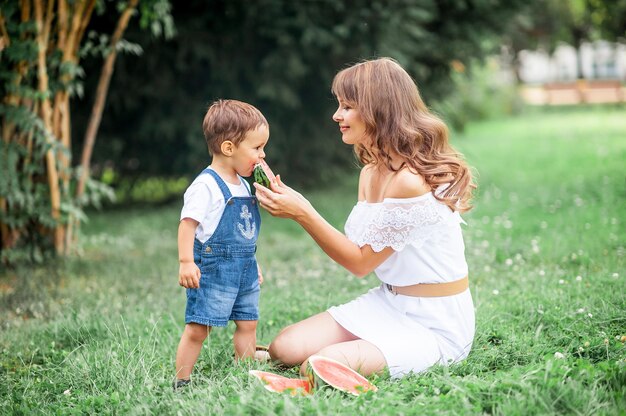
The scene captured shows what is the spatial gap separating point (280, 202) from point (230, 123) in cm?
42

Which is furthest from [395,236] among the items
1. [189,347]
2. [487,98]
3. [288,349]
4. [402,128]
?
[487,98]

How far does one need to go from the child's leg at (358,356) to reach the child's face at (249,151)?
0.88 m

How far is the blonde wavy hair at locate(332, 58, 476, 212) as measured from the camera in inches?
122

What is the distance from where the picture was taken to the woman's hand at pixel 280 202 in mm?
2963

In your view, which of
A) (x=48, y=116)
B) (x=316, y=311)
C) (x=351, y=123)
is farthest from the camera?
(x=48, y=116)

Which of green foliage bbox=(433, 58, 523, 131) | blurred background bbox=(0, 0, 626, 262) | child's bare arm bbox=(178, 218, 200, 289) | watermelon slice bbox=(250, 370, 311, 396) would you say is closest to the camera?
watermelon slice bbox=(250, 370, 311, 396)

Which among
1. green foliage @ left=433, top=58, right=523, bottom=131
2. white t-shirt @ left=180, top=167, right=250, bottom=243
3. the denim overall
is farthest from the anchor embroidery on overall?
green foliage @ left=433, top=58, right=523, bottom=131

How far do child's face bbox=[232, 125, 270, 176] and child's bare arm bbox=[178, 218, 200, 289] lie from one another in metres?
0.34

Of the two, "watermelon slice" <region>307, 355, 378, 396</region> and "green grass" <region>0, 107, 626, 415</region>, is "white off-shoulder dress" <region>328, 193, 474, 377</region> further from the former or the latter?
"watermelon slice" <region>307, 355, 378, 396</region>

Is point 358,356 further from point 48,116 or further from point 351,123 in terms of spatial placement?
point 48,116

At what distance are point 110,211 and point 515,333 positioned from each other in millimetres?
7304

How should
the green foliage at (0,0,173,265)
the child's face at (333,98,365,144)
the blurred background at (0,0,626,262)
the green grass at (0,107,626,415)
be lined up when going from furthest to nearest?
the blurred background at (0,0,626,262) → the green foliage at (0,0,173,265) → the child's face at (333,98,365,144) → the green grass at (0,107,626,415)

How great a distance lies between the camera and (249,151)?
3086mm

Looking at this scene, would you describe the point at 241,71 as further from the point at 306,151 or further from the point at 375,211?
the point at 375,211
